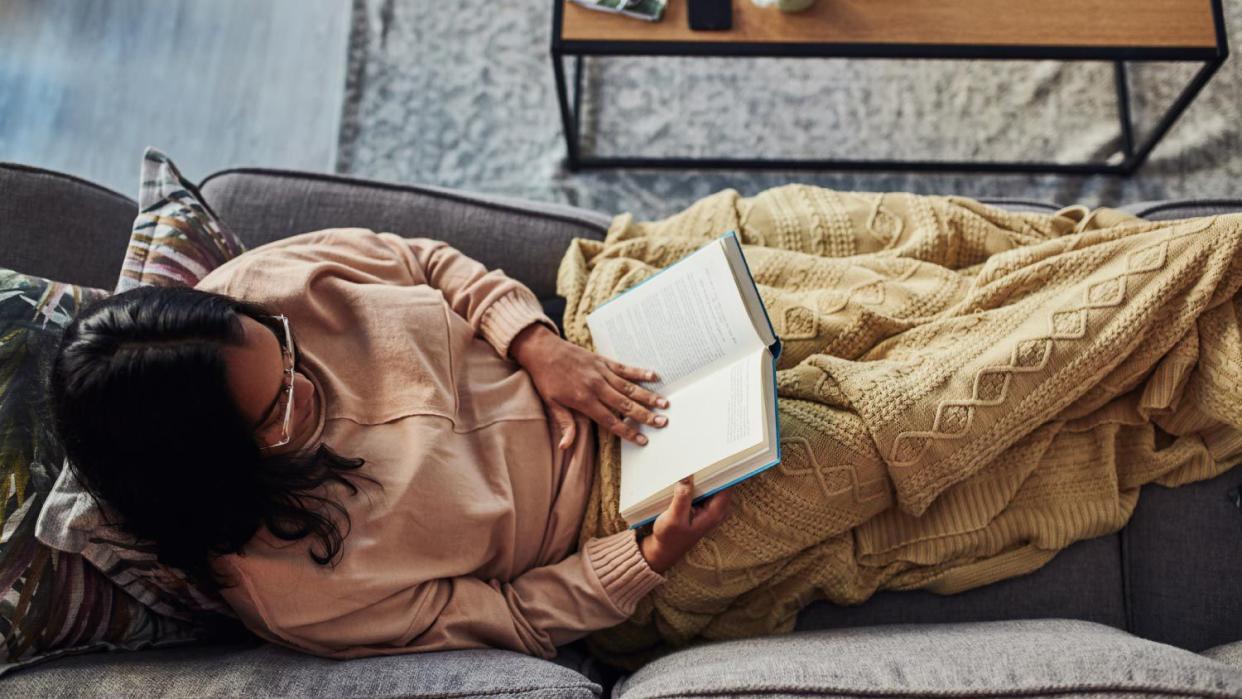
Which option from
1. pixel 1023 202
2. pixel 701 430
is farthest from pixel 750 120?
pixel 701 430

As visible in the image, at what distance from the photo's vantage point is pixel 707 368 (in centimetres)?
116

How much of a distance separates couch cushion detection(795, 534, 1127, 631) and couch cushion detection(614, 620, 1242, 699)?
14 cm

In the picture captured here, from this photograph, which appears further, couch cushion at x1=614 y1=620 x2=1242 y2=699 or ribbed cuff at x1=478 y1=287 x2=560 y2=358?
ribbed cuff at x1=478 y1=287 x2=560 y2=358

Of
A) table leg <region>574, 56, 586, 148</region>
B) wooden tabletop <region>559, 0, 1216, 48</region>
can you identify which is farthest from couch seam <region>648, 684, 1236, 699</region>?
table leg <region>574, 56, 586, 148</region>

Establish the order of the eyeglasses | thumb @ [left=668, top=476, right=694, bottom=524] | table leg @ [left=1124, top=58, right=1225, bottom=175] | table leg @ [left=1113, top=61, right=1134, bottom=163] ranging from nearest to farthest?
the eyeglasses → thumb @ [left=668, top=476, right=694, bottom=524] → table leg @ [left=1124, top=58, right=1225, bottom=175] → table leg @ [left=1113, top=61, right=1134, bottom=163]

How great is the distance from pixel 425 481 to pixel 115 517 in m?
0.33

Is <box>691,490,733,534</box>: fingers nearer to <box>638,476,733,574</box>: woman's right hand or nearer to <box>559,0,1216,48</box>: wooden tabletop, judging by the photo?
<box>638,476,733,574</box>: woman's right hand

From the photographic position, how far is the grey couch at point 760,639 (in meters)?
0.93

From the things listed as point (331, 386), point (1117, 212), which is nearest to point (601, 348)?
point (331, 386)

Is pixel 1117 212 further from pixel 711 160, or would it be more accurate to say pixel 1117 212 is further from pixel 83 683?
pixel 83 683

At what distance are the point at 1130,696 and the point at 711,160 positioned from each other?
53.6 inches

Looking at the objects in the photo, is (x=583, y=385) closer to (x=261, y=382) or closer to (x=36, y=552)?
(x=261, y=382)

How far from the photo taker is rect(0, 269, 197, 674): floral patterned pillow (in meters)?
0.98

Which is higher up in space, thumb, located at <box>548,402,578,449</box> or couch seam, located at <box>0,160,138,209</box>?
couch seam, located at <box>0,160,138,209</box>
